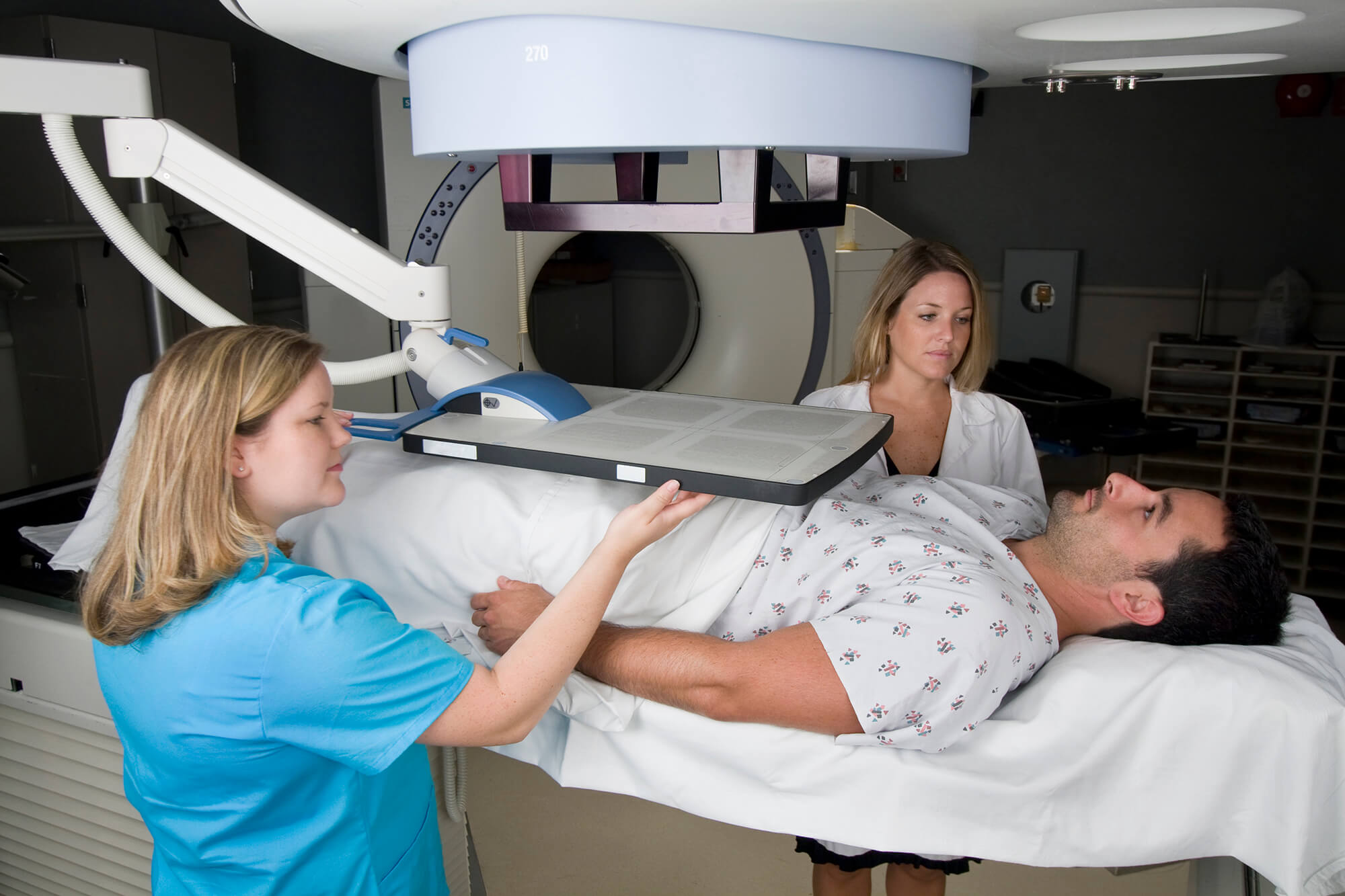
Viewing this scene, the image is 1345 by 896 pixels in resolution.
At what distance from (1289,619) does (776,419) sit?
28.1 inches

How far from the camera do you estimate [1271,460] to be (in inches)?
133

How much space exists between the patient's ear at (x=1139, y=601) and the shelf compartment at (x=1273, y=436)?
8.18ft

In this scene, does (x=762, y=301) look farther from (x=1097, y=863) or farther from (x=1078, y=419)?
(x=1097, y=863)

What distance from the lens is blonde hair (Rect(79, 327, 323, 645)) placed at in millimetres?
868

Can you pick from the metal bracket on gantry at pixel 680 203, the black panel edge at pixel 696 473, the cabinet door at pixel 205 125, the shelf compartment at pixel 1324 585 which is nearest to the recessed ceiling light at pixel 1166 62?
the metal bracket on gantry at pixel 680 203

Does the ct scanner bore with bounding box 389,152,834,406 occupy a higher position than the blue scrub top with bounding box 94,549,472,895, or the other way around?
the ct scanner bore with bounding box 389,152,834,406

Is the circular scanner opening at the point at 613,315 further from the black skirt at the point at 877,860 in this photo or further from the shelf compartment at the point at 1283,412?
the black skirt at the point at 877,860

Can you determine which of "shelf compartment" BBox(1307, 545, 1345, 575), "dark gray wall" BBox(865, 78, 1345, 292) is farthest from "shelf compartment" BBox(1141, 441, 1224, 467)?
"dark gray wall" BBox(865, 78, 1345, 292)

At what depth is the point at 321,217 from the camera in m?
1.20

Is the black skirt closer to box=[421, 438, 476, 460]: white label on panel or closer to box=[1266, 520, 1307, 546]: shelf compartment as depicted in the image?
box=[421, 438, 476, 460]: white label on panel

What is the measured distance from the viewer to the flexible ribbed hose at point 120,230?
3.74 feet

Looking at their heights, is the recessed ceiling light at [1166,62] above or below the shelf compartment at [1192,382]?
above

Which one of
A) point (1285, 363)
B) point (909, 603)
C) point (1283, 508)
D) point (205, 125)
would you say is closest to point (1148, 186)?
point (1285, 363)

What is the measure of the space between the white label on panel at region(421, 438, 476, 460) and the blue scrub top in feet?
0.82
